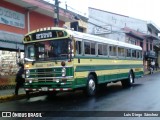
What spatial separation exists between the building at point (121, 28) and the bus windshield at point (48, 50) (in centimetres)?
2606

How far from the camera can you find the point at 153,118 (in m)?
8.41

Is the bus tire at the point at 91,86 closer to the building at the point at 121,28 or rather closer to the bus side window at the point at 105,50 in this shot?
the bus side window at the point at 105,50

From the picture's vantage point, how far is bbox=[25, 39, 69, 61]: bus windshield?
39.8 ft

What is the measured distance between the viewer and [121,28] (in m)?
46.2

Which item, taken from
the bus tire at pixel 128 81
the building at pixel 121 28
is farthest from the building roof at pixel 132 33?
the bus tire at pixel 128 81

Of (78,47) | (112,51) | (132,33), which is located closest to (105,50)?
(112,51)

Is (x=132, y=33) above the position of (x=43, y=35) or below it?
above

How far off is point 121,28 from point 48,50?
34.8 m

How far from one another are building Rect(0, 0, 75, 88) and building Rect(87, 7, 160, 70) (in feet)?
61.6

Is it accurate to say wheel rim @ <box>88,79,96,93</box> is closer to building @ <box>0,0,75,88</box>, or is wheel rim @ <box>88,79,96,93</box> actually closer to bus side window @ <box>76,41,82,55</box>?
bus side window @ <box>76,41,82,55</box>

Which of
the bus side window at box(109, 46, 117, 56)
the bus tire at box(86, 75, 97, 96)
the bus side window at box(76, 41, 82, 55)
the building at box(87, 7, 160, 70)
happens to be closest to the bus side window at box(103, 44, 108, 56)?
the bus side window at box(109, 46, 117, 56)

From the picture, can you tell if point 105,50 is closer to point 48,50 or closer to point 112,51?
point 112,51

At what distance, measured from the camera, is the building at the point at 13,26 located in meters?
17.5

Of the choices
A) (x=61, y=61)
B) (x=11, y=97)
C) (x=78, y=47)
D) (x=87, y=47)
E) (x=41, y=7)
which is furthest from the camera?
(x=41, y=7)
